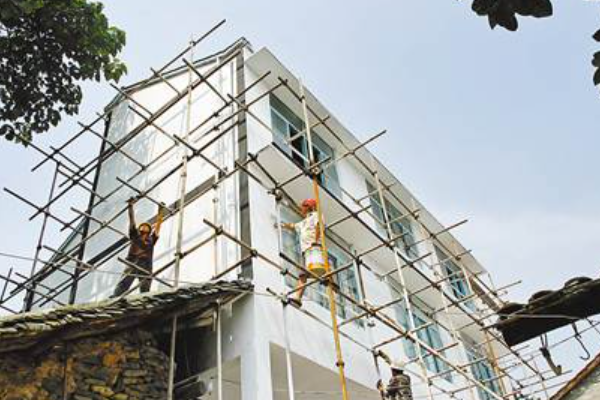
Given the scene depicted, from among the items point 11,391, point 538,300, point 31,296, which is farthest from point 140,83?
point 538,300

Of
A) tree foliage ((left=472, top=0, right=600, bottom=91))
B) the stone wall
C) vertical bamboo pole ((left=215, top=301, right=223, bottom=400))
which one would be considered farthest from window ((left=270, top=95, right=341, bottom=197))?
tree foliage ((left=472, top=0, right=600, bottom=91))

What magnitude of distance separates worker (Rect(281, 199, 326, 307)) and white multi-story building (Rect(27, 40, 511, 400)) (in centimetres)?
25

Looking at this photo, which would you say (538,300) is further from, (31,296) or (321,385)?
(31,296)

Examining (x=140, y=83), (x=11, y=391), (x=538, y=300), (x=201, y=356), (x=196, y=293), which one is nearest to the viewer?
(x=11, y=391)

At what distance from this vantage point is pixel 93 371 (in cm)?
555

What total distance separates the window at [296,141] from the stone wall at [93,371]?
14.4 ft

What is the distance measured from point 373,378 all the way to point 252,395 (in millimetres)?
2670

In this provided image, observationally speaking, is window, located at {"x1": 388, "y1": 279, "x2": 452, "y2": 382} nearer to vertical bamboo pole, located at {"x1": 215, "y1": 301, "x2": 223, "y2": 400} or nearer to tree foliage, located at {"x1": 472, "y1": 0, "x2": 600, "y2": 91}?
vertical bamboo pole, located at {"x1": 215, "y1": 301, "x2": 223, "y2": 400}

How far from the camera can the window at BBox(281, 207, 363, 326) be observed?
8102 mm

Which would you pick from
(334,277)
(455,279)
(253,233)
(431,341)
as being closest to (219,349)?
(253,233)

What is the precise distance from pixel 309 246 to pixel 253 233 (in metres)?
0.73

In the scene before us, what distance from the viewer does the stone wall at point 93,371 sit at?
16.6ft

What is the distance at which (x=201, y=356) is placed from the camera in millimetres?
6711

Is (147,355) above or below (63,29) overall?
below
